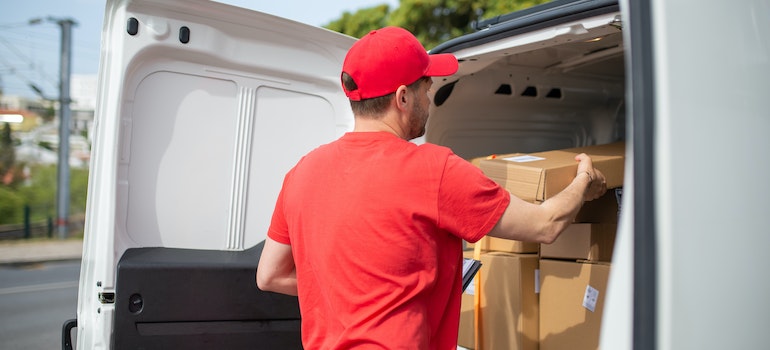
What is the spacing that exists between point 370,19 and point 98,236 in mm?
12446

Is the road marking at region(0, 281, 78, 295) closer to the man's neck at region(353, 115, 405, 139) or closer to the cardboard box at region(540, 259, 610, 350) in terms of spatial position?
the cardboard box at region(540, 259, 610, 350)

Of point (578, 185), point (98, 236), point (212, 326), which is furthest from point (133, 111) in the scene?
point (578, 185)

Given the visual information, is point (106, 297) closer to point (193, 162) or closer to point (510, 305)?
point (193, 162)

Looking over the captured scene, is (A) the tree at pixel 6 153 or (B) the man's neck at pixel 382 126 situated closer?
(B) the man's neck at pixel 382 126

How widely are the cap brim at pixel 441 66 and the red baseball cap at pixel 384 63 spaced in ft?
0.10

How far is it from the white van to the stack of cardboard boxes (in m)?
0.46

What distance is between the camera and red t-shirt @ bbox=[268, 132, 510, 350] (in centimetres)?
168

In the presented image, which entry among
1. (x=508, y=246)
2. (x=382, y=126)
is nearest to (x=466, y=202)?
(x=382, y=126)

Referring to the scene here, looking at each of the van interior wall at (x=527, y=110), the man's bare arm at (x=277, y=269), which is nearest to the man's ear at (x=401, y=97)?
the man's bare arm at (x=277, y=269)

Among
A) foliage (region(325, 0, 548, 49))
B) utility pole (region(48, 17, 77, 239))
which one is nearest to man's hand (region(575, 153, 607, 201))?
foliage (region(325, 0, 548, 49))

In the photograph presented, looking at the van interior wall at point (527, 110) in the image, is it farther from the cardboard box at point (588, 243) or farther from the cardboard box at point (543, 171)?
the cardboard box at point (588, 243)

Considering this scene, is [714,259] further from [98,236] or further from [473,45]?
[98,236]

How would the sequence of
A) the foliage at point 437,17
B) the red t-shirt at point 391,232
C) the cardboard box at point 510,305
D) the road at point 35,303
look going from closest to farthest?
the red t-shirt at point 391,232, the cardboard box at point 510,305, the road at point 35,303, the foliage at point 437,17

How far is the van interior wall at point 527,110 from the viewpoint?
3.50m
